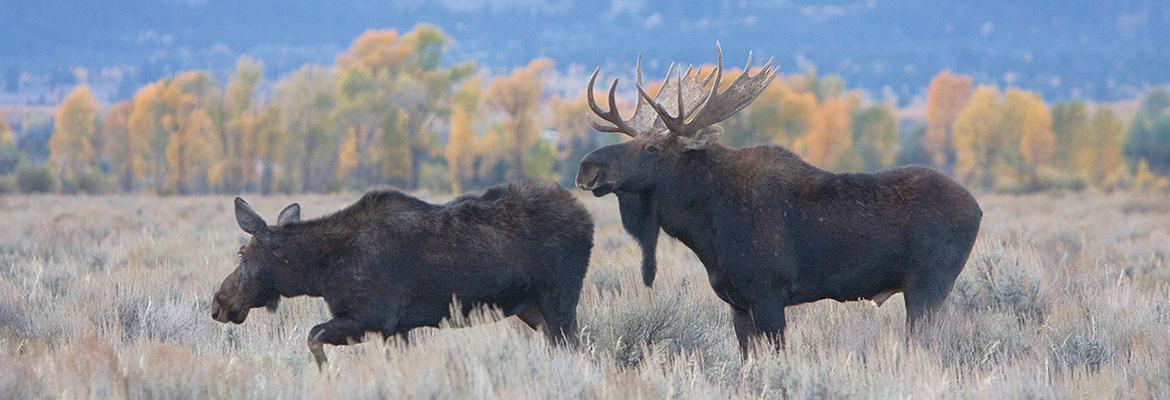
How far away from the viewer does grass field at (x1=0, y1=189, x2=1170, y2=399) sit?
4879mm

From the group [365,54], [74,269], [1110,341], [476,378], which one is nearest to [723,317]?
[1110,341]

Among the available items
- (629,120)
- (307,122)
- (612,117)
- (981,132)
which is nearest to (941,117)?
(981,132)

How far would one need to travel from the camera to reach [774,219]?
6191 mm

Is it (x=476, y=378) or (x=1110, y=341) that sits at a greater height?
(x=476, y=378)

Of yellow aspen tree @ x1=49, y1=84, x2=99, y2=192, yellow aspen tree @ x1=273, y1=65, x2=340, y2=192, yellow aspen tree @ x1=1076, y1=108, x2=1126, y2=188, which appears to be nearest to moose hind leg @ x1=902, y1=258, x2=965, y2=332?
yellow aspen tree @ x1=273, y1=65, x2=340, y2=192

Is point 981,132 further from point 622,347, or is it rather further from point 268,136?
point 622,347

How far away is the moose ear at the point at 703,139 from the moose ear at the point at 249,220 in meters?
2.53

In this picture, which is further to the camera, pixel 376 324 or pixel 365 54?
pixel 365 54

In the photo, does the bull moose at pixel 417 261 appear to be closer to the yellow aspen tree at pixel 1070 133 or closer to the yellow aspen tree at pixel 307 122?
the yellow aspen tree at pixel 307 122

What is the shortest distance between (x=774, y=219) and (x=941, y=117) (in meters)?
126

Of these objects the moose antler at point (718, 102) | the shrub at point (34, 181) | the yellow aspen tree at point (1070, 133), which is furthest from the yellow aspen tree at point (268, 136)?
the moose antler at point (718, 102)

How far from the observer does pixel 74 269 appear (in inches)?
397

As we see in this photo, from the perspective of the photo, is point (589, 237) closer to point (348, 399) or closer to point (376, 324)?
point (376, 324)

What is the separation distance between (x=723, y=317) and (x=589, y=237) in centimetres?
199
